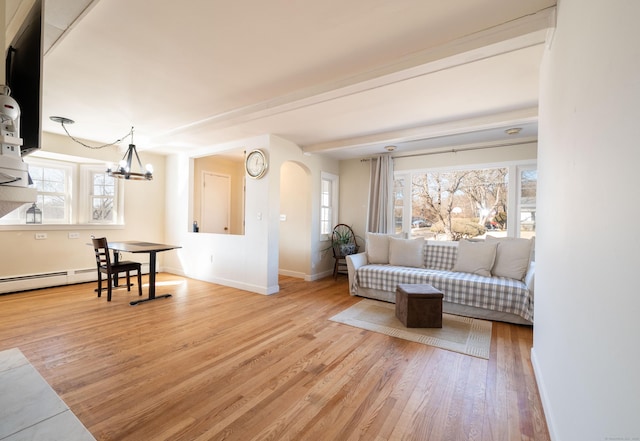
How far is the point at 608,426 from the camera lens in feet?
2.82

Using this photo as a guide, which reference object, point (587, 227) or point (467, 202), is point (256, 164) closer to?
point (467, 202)

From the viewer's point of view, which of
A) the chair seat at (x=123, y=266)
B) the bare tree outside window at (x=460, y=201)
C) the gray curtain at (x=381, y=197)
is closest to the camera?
the chair seat at (x=123, y=266)

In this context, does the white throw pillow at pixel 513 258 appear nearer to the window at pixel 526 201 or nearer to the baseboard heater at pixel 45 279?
the window at pixel 526 201

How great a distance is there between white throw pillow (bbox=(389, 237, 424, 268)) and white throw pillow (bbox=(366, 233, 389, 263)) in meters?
0.11

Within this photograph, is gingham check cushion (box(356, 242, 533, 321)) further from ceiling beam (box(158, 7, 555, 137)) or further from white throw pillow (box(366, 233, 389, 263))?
ceiling beam (box(158, 7, 555, 137))

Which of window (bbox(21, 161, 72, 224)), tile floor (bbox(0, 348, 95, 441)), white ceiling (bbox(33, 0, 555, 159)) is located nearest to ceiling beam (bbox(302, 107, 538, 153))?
white ceiling (bbox(33, 0, 555, 159))

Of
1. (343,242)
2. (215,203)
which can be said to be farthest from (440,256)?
(215,203)

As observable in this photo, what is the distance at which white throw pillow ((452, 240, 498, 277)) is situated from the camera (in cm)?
388

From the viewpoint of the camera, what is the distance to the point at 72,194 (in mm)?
5023

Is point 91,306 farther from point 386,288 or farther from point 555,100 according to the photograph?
point 555,100

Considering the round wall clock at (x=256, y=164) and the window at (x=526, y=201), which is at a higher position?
the round wall clock at (x=256, y=164)

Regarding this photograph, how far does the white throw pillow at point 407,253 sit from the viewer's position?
4.43m

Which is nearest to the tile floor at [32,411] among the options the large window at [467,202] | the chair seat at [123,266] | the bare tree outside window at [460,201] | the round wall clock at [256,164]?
the chair seat at [123,266]

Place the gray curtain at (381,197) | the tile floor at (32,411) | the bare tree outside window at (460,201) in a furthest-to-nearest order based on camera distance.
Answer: the gray curtain at (381,197), the bare tree outside window at (460,201), the tile floor at (32,411)
